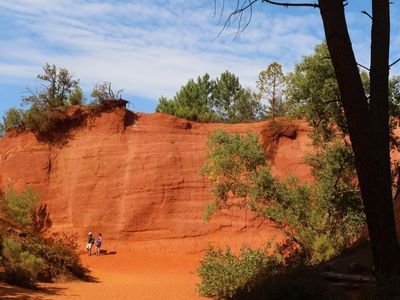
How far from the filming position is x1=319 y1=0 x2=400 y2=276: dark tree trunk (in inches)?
184

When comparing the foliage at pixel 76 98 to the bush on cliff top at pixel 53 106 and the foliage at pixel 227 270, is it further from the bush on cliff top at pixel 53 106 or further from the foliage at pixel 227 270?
the foliage at pixel 227 270

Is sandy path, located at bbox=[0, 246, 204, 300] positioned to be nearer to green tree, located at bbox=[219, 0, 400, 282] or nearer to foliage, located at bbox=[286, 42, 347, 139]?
foliage, located at bbox=[286, 42, 347, 139]

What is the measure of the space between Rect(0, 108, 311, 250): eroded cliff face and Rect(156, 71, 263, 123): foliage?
4966 mm

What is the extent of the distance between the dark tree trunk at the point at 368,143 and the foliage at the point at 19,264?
12.5 m

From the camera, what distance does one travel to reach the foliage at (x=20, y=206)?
89.4 feet

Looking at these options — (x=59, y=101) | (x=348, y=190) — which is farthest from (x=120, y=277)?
(x=59, y=101)

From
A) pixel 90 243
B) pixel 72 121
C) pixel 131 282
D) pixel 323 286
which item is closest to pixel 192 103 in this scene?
pixel 72 121

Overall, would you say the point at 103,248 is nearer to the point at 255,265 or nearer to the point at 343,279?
the point at 255,265

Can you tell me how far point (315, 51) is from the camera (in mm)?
15836

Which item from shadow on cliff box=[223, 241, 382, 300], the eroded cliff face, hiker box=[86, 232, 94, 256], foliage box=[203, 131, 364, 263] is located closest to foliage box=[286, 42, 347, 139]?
foliage box=[203, 131, 364, 263]

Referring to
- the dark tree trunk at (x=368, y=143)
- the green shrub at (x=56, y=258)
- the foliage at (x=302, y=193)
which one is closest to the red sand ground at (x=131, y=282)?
the green shrub at (x=56, y=258)

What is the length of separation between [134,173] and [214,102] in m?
21.9

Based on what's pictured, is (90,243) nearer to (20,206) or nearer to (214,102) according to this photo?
(20,206)

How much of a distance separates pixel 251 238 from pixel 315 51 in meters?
16.6
